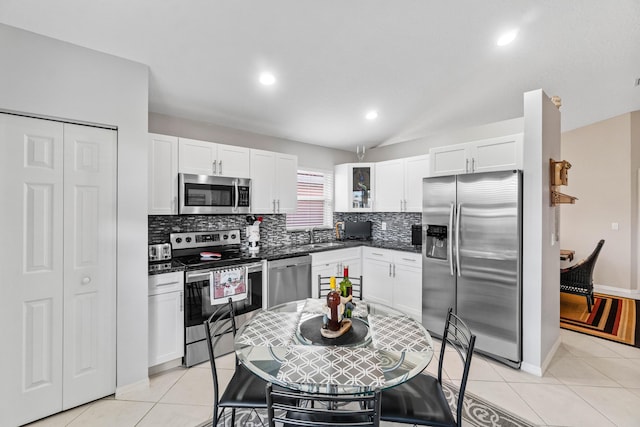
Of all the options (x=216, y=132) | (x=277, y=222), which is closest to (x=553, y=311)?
(x=277, y=222)

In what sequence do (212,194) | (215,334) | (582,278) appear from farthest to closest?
(582,278)
(212,194)
(215,334)

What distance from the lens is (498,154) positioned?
9.45 feet

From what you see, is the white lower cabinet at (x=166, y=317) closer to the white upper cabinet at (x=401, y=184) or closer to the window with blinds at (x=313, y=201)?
the window with blinds at (x=313, y=201)

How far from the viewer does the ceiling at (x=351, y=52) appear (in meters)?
2.02

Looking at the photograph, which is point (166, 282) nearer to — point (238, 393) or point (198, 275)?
point (198, 275)

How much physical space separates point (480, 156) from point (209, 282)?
9.95 feet

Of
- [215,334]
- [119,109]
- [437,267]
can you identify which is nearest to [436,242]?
[437,267]

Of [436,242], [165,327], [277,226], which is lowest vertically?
[165,327]

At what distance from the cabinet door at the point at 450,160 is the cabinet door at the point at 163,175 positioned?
2.85m

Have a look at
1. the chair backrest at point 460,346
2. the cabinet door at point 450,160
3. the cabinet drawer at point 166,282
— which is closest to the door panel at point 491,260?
the cabinet door at point 450,160

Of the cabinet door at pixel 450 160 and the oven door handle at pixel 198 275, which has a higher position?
Answer: the cabinet door at pixel 450 160

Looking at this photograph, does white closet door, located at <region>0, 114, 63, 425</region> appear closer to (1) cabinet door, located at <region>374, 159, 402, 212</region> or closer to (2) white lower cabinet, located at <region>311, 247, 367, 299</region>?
(2) white lower cabinet, located at <region>311, 247, 367, 299</region>

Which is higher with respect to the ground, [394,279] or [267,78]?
[267,78]

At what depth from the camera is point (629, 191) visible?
16.2ft
